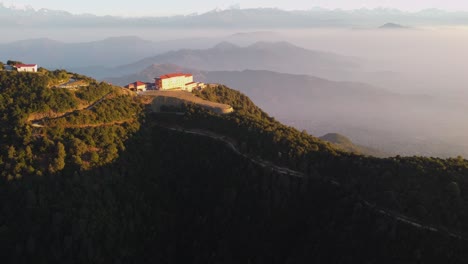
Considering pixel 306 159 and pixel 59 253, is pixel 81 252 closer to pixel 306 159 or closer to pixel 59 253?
pixel 59 253

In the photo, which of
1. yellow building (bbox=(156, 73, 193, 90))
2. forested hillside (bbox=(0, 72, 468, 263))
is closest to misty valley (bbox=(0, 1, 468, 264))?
forested hillside (bbox=(0, 72, 468, 263))

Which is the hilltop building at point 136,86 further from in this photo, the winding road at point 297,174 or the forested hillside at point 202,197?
the forested hillside at point 202,197

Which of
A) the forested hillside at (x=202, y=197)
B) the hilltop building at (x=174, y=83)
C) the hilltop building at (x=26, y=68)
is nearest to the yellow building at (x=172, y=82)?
the hilltop building at (x=174, y=83)

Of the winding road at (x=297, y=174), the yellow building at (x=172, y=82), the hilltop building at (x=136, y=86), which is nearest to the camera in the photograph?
the winding road at (x=297, y=174)

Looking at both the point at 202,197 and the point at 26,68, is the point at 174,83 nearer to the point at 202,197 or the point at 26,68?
the point at 26,68

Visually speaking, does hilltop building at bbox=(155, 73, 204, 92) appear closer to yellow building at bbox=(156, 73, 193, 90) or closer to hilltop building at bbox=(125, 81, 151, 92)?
yellow building at bbox=(156, 73, 193, 90)

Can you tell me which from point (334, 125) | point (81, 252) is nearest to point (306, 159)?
point (81, 252)
